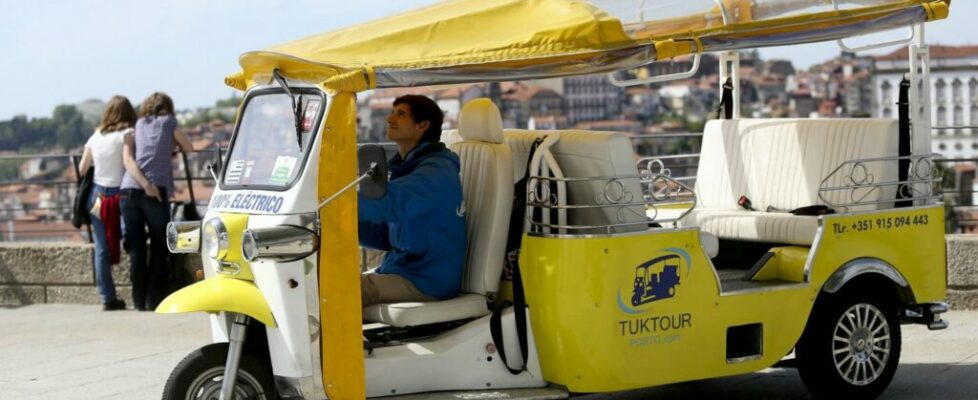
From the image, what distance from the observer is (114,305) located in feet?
42.6

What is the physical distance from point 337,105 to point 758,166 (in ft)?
11.7

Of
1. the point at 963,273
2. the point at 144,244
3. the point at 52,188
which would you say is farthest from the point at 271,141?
the point at 52,188

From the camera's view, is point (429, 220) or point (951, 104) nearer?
point (429, 220)

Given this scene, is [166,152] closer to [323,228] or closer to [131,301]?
[131,301]

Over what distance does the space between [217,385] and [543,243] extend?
162 centimetres

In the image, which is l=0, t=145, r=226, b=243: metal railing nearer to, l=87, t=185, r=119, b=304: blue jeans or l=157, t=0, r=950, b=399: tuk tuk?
l=87, t=185, r=119, b=304: blue jeans

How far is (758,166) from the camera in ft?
31.1

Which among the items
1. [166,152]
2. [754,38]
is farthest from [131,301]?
[754,38]

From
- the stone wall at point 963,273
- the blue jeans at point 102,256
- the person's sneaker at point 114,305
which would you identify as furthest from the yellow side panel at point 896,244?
the person's sneaker at point 114,305

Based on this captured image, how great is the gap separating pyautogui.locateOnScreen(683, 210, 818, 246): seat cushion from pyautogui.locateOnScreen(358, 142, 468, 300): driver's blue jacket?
198 centimetres

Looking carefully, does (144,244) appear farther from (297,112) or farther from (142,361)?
(297,112)

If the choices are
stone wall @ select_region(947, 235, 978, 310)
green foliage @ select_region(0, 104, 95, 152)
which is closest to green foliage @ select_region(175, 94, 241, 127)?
green foliage @ select_region(0, 104, 95, 152)

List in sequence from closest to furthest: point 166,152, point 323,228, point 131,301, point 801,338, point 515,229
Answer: point 323,228
point 515,229
point 801,338
point 166,152
point 131,301

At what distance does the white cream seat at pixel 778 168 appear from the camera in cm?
862
